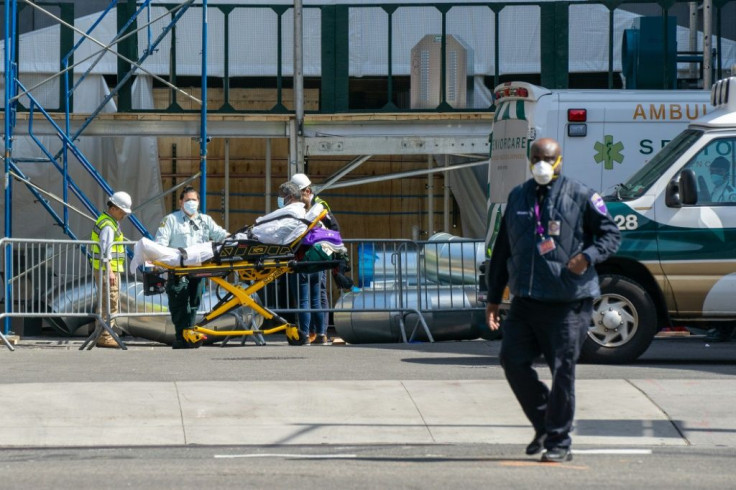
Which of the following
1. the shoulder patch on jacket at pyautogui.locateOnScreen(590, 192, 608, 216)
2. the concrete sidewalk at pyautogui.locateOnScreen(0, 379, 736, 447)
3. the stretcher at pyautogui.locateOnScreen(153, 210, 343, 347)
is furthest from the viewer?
the stretcher at pyautogui.locateOnScreen(153, 210, 343, 347)

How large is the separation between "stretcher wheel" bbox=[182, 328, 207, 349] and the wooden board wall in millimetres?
7071

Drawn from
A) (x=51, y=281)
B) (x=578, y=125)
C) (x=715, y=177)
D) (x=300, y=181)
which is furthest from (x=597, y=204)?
(x=51, y=281)

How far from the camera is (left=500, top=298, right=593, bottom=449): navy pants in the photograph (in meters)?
7.42

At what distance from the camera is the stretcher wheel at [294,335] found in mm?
13484

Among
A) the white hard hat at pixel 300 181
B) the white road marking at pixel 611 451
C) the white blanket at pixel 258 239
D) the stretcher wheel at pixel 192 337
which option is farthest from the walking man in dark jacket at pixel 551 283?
the white hard hat at pixel 300 181

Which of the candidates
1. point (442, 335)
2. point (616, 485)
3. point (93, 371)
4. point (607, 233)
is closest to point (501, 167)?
point (442, 335)

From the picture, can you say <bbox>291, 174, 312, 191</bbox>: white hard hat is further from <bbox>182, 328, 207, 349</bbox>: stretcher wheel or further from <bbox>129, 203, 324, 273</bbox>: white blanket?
<bbox>182, 328, 207, 349</bbox>: stretcher wheel

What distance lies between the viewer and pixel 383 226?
20703 mm

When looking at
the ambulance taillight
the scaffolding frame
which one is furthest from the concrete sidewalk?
the scaffolding frame

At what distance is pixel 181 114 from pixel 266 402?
8876 millimetres

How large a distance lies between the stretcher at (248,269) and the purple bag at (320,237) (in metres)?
0.10

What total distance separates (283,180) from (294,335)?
7.14 metres

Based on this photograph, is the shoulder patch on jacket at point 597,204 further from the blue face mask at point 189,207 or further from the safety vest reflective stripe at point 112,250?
the safety vest reflective stripe at point 112,250

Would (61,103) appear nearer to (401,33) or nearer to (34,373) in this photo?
(401,33)
